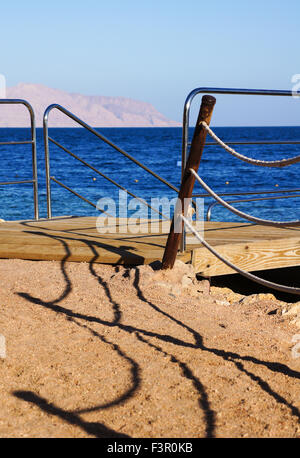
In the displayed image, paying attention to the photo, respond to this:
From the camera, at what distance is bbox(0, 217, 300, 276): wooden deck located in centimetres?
392

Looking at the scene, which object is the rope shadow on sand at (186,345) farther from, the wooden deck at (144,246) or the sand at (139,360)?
the wooden deck at (144,246)

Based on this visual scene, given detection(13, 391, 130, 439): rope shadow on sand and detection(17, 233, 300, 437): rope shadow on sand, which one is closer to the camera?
detection(13, 391, 130, 439): rope shadow on sand

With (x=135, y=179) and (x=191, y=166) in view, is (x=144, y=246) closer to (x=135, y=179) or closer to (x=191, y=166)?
(x=191, y=166)

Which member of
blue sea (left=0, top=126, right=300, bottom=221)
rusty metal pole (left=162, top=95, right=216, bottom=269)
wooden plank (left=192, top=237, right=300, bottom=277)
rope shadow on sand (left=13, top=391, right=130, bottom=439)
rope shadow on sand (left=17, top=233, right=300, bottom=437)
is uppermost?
rusty metal pole (left=162, top=95, right=216, bottom=269)

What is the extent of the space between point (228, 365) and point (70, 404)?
76 cm

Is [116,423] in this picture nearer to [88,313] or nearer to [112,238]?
[88,313]

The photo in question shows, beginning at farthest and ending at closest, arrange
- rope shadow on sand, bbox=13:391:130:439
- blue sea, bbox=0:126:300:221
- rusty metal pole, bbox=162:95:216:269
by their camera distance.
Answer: blue sea, bbox=0:126:300:221 → rusty metal pole, bbox=162:95:216:269 → rope shadow on sand, bbox=13:391:130:439

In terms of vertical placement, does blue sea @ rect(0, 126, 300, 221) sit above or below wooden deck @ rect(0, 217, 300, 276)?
below

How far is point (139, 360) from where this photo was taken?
8.09ft

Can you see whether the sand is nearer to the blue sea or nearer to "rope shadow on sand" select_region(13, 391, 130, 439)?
"rope shadow on sand" select_region(13, 391, 130, 439)

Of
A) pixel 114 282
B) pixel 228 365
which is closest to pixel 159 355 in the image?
pixel 228 365

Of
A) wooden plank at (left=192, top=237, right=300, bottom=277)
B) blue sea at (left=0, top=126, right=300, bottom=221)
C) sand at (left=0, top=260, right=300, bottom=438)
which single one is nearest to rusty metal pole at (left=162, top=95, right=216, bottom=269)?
sand at (left=0, top=260, right=300, bottom=438)

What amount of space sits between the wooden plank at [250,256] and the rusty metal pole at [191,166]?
1.23 ft

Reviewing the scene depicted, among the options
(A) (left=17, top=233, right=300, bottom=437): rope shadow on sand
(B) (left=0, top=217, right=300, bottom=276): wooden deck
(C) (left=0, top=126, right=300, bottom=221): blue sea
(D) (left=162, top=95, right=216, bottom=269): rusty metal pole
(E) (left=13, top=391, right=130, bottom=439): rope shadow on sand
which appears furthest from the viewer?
(C) (left=0, top=126, right=300, bottom=221): blue sea
